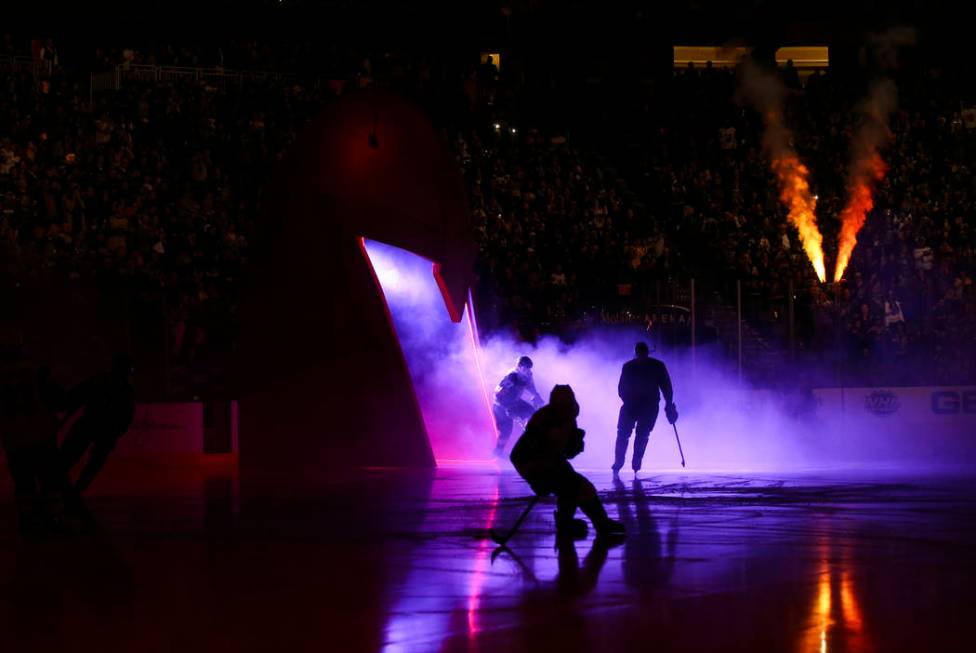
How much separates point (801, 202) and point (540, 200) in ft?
20.9

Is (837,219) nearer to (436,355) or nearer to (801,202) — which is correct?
(801,202)

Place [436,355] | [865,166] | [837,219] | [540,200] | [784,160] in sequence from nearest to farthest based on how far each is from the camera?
[436,355], [540,200], [837,219], [865,166], [784,160]

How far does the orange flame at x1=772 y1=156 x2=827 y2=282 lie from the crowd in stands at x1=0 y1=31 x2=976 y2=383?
0.31 m

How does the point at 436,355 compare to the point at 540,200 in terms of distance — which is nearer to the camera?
the point at 436,355

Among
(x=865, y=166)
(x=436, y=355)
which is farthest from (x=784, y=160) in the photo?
(x=436, y=355)

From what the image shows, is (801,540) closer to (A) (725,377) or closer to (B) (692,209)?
(A) (725,377)

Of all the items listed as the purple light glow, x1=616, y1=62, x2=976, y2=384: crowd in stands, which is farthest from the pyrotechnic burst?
the purple light glow

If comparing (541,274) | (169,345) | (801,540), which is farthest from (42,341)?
(801,540)

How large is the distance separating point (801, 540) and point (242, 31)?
95.3 feet

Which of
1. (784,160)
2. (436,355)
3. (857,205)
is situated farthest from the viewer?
(784,160)

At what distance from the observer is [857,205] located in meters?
32.0

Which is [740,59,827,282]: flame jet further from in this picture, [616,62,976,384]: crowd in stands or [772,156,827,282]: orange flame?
[616,62,976,384]: crowd in stands

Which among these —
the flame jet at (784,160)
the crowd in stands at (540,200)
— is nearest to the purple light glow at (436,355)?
the crowd in stands at (540,200)

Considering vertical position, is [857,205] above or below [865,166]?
below
